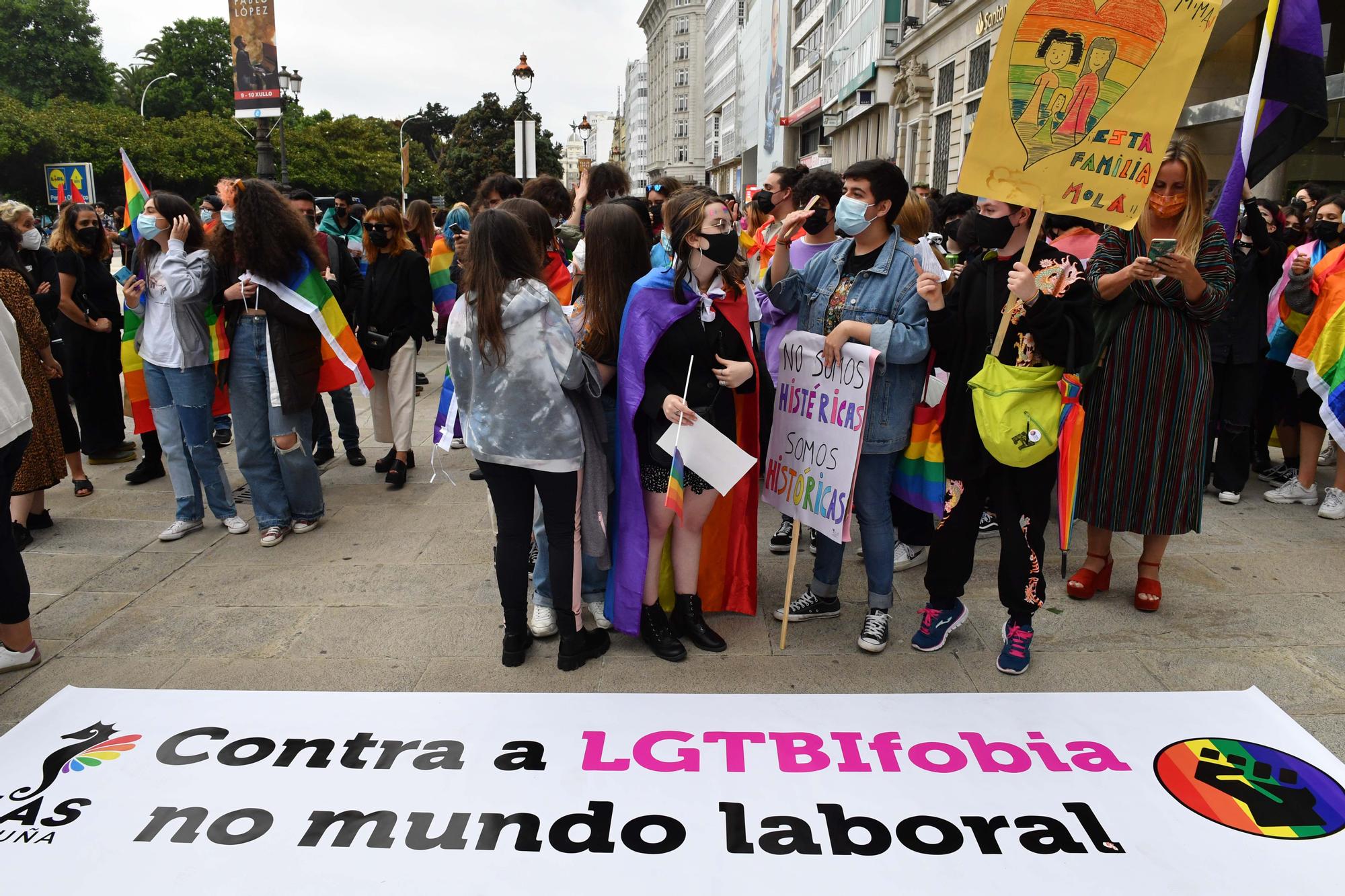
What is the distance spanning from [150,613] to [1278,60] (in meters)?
5.44

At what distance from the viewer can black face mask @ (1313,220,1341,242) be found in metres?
5.49

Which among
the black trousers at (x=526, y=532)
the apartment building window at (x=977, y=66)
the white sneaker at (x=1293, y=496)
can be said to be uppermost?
the apartment building window at (x=977, y=66)

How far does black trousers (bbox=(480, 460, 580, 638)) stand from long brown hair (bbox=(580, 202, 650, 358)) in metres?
0.57

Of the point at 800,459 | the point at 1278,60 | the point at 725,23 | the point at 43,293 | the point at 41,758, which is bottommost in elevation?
the point at 41,758

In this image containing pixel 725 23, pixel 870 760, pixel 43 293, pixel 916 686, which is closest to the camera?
pixel 870 760

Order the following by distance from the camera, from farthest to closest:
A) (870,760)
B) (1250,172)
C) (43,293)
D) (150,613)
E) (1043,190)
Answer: (43,293)
(150,613)
(1250,172)
(1043,190)
(870,760)

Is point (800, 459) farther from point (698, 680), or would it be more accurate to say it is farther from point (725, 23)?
point (725, 23)

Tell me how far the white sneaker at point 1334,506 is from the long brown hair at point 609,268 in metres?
4.53

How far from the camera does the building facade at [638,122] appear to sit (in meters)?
129

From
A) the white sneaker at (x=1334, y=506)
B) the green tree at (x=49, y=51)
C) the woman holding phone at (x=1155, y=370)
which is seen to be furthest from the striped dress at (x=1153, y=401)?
the green tree at (x=49, y=51)

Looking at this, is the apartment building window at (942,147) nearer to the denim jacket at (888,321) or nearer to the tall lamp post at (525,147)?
the tall lamp post at (525,147)

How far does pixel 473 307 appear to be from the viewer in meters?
3.39

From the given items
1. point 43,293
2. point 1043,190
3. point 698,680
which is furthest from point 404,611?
point 43,293

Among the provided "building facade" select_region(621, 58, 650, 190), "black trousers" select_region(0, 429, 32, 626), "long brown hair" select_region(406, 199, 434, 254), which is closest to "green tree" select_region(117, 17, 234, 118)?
"building facade" select_region(621, 58, 650, 190)
